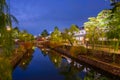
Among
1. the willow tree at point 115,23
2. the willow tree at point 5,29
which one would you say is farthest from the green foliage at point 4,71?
the willow tree at point 115,23

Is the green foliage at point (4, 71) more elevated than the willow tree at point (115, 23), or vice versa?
the willow tree at point (115, 23)

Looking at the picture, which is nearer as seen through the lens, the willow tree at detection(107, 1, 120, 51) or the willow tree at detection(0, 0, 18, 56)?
the willow tree at detection(0, 0, 18, 56)

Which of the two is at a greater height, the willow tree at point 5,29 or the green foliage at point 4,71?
the willow tree at point 5,29

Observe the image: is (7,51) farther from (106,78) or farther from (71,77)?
(71,77)

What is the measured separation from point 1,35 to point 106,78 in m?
22.1

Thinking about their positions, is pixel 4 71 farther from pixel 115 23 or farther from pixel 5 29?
pixel 115 23

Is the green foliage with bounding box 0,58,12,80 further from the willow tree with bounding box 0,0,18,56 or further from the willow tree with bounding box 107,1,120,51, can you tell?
the willow tree with bounding box 107,1,120,51

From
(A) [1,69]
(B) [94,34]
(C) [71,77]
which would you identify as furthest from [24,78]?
(A) [1,69]

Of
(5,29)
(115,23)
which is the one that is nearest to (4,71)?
(5,29)

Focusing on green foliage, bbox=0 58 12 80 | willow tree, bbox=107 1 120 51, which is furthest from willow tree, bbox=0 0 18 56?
willow tree, bbox=107 1 120 51

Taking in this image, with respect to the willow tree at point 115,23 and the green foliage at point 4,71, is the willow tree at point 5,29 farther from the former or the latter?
the willow tree at point 115,23

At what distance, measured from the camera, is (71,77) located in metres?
34.9

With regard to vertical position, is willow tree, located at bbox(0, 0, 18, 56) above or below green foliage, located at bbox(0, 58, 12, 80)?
above

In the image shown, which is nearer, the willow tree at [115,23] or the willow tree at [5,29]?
the willow tree at [5,29]
